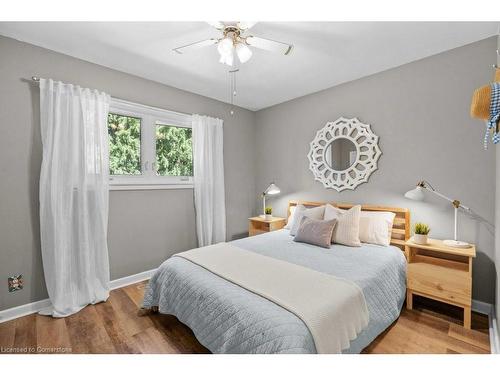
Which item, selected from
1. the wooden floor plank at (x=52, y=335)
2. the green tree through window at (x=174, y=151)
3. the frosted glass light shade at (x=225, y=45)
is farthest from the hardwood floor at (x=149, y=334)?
the frosted glass light shade at (x=225, y=45)

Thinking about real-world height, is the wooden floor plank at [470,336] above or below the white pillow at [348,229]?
below

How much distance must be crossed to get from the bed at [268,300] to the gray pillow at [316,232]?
7cm

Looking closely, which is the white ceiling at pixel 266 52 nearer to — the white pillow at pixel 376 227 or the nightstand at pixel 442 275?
the white pillow at pixel 376 227

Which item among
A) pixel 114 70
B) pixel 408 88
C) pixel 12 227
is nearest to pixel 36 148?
pixel 12 227

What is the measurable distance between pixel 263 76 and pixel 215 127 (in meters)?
1.03


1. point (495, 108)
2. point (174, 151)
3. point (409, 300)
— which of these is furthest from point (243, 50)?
point (409, 300)

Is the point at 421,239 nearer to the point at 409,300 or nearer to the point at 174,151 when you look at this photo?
the point at 409,300

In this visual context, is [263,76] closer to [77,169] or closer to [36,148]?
[77,169]

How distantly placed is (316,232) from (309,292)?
1.05m

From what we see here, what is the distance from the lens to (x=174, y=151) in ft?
10.7

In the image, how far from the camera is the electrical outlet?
2.11 metres

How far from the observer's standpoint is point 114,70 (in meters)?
2.66

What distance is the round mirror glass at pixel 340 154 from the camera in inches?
118

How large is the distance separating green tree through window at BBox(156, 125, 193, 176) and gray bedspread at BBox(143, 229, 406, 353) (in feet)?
4.60
